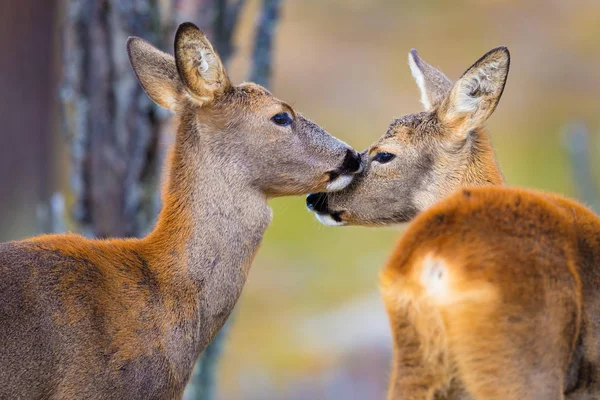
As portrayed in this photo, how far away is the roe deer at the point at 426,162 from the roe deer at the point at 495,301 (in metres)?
1.60

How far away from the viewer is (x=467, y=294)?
13.6 feet

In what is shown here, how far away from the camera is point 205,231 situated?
18.4 feet

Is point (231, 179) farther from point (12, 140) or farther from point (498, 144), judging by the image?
point (498, 144)

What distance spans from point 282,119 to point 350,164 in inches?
19.5

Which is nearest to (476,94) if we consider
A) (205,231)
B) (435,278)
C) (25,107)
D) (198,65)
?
(198,65)

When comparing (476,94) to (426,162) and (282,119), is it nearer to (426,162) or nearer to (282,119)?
(426,162)

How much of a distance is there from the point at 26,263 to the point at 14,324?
13.9 inches

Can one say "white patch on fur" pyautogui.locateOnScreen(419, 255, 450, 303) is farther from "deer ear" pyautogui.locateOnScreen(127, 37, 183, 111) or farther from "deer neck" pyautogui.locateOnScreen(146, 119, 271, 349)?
"deer ear" pyautogui.locateOnScreen(127, 37, 183, 111)

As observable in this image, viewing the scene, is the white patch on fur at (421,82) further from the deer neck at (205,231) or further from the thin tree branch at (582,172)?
the thin tree branch at (582,172)

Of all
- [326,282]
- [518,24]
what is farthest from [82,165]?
[518,24]

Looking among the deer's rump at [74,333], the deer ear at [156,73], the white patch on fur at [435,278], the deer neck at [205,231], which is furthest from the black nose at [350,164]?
the white patch on fur at [435,278]

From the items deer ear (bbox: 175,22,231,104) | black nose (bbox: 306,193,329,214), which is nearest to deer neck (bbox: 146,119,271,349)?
deer ear (bbox: 175,22,231,104)

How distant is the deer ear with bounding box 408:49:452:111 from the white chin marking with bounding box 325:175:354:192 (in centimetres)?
90

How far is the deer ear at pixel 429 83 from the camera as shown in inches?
268
